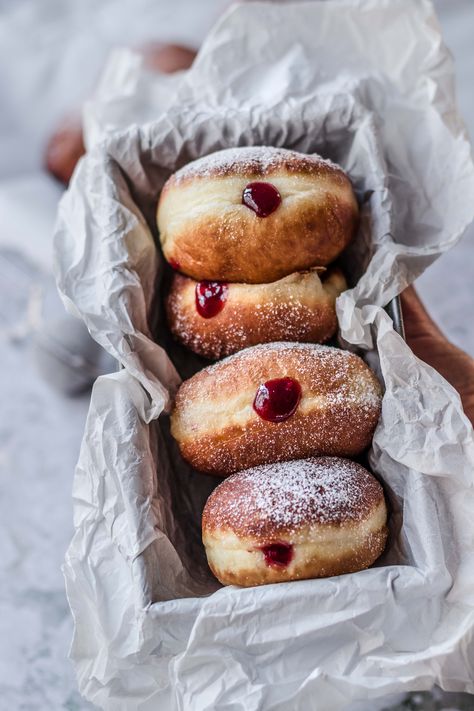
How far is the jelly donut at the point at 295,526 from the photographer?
93cm

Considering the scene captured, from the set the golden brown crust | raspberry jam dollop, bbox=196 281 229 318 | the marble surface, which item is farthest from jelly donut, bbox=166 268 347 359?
the marble surface

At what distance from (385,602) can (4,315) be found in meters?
1.14

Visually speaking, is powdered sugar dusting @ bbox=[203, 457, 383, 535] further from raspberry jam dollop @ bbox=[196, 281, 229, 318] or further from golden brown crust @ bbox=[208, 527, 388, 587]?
raspberry jam dollop @ bbox=[196, 281, 229, 318]

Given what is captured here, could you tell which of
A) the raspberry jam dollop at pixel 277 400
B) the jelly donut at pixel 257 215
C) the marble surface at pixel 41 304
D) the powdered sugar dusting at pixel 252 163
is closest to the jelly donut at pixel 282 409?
the raspberry jam dollop at pixel 277 400

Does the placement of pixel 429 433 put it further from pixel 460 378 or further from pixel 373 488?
pixel 460 378

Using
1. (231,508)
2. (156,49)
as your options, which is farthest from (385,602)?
(156,49)

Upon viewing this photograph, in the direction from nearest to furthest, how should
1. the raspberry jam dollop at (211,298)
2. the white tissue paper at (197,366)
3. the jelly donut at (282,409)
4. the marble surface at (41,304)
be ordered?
1. the white tissue paper at (197,366)
2. the jelly donut at (282,409)
3. the raspberry jam dollop at (211,298)
4. the marble surface at (41,304)

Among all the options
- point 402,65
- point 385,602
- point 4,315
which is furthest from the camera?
point 4,315

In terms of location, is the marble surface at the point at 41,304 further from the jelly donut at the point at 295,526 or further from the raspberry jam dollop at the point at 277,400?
the raspberry jam dollop at the point at 277,400

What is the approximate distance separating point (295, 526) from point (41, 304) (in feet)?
3.13

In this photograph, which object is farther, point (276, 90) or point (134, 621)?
point (276, 90)

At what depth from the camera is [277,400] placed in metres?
1.01

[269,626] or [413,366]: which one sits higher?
[413,366]

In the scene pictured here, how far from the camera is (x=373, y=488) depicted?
1.00 m
